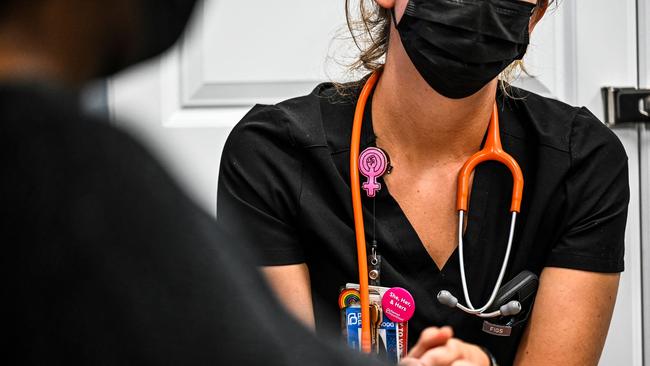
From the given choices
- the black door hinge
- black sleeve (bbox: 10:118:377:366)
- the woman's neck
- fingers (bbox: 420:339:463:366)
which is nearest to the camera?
black sleeve (bbox: 10:118:377:366)

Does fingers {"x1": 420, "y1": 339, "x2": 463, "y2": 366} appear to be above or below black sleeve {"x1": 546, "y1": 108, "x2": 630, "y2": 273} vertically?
below

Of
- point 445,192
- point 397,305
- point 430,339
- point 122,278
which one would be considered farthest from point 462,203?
point 122,278

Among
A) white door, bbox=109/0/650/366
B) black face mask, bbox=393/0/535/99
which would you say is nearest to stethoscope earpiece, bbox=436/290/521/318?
black face mask, bbox=393/0/535/99

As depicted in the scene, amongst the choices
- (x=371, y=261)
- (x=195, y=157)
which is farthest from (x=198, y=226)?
(x=195, y=157)

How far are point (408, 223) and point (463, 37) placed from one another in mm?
256

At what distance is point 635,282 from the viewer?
5.03 ft

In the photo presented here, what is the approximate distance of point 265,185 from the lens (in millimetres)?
1174

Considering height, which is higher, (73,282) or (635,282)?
(73,282)

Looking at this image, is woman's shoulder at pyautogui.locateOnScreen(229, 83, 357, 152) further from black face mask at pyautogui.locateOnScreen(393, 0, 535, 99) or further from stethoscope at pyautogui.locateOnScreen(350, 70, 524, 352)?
black face mask at pyautogui.locateOnScreen(393, 0, 535, 99)

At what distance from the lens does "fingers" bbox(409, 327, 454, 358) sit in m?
0.77

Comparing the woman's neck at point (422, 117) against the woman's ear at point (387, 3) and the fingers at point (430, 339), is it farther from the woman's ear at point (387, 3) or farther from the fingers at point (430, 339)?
the fingers at point (430, 339)

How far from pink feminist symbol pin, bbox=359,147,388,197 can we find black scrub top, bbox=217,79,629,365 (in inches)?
0.7

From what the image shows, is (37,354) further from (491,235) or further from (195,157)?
(195,157)

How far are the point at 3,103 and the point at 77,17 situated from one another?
43mm
